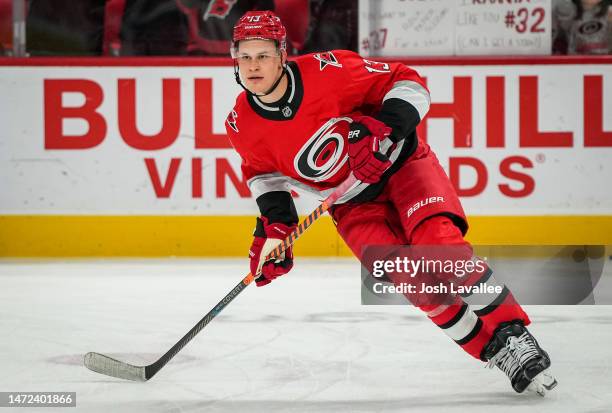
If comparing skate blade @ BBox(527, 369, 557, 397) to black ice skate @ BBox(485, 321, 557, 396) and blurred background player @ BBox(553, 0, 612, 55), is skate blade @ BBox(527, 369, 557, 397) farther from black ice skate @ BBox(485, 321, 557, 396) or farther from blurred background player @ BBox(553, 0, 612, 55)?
blurred background player @ BBox(553, 0, 612, 55)

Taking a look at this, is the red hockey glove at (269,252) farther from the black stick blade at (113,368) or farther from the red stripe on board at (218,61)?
the red stripe on board at (218,61)

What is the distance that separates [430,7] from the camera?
215 inches

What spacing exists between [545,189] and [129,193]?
2415 millimetres

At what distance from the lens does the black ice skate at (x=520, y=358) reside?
2.12 m

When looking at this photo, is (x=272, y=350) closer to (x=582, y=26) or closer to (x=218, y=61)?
(x=218, y=61)

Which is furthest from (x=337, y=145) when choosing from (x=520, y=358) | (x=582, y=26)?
(x=582, y=26)

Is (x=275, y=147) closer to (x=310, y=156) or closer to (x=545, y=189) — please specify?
(x=310, y=156)

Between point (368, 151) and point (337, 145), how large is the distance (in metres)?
0.26

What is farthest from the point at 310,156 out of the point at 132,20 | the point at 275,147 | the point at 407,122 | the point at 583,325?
the point at 132,20

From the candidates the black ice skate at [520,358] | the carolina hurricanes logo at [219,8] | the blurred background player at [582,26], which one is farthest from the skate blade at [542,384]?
the carolina hurricanes logo at [219,8]

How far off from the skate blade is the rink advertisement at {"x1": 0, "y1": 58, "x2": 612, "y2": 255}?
316 centimetres

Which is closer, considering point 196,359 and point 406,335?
point 196,359

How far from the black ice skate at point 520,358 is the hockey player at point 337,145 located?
0.32ft

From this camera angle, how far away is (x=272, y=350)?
9.22ft
